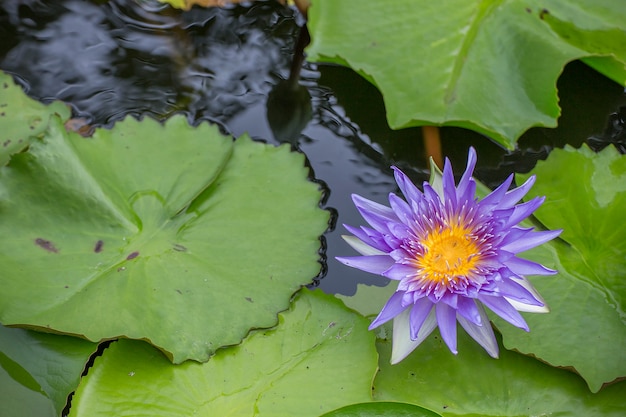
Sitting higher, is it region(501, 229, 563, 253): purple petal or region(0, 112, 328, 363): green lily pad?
region(501, 229, 563, 253): purple petal

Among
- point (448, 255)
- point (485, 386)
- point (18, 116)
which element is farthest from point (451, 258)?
point (18, 116)

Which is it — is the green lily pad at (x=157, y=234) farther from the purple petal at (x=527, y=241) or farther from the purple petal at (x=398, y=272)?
the purple petal at (x=527, y=241)

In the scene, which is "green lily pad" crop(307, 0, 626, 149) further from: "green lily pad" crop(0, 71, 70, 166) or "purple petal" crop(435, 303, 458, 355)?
"green lily pad" crop(0, 71, 70, 166)

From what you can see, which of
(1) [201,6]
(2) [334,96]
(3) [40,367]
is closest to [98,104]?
(1) [201,6]

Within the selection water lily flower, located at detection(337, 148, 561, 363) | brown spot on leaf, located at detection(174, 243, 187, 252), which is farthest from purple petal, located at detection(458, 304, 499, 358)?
brown spot on leaf, located at detection(174, 243, 187, 252)

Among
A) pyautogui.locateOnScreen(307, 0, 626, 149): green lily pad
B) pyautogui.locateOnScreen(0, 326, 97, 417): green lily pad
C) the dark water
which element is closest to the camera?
pyautogui.locateOnScreen(0, 326, 97, 417): green lily pad

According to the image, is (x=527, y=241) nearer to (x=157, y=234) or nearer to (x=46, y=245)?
(x=157, y=234)

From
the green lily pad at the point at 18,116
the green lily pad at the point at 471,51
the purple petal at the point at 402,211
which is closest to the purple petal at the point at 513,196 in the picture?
the purple petal at the point at 402,211
